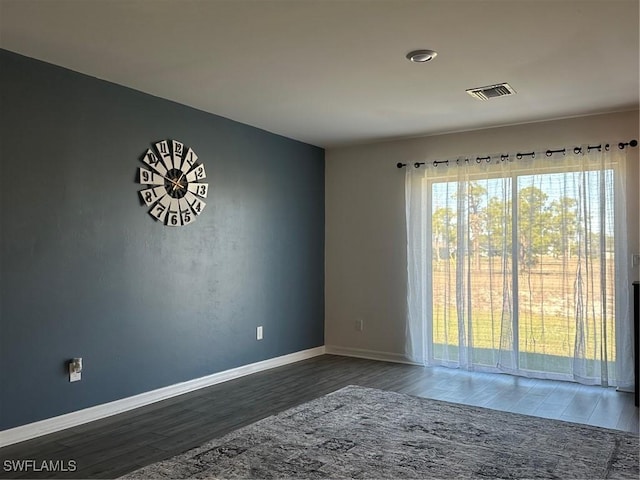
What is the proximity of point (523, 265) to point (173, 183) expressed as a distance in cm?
324

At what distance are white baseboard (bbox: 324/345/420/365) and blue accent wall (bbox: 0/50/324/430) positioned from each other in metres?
0.73

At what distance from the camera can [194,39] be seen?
9.70ft

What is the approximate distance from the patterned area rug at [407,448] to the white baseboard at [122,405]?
0.99 metres

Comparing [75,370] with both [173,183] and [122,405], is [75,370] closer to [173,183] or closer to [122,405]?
[122,405]

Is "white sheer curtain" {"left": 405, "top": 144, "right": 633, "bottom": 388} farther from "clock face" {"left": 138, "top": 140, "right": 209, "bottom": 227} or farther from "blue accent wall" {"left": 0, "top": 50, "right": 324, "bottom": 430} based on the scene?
"clock face" {"left": 138, "top": 140, "right": 209, "bottom": 227}

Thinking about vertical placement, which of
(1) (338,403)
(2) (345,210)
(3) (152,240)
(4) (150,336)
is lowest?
(1) (338,403)

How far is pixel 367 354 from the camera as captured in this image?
18.8 feet

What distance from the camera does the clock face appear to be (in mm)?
4012

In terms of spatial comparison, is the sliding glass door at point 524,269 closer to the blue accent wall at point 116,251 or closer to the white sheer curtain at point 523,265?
the white sheer curtain at point 523,265

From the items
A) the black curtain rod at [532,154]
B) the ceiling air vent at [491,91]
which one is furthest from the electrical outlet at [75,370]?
the black curtain rod at [532,154]

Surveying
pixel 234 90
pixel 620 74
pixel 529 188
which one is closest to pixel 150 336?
pixel 234 90

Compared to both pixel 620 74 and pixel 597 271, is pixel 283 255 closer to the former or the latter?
pixel 597 271

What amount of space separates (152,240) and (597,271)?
3.77m

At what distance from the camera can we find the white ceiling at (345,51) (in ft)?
8.52
